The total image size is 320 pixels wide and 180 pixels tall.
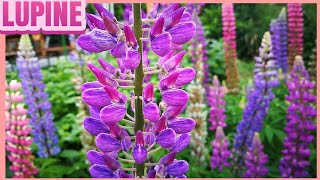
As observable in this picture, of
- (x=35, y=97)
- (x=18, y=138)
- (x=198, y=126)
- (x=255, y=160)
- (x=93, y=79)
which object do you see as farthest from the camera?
(x=93, y=79)

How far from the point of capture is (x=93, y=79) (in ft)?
13.7

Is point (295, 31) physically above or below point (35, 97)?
above

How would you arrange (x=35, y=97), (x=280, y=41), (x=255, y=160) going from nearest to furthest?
(x=255, y=160)
(x=35, y=97)
(x=280, y=41)

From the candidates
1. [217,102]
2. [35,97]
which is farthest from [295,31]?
[35,97]

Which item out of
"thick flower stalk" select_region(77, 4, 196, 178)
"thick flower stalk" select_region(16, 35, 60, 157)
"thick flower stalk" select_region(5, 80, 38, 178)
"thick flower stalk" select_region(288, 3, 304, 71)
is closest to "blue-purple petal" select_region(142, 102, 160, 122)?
"thick flower stalk" select_region(77, 4, 196, 178)

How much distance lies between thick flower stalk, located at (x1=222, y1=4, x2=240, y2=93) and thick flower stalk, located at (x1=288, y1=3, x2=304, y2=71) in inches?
18.7

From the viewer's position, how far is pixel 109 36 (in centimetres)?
131

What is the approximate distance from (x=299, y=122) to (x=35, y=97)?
69.0 inches

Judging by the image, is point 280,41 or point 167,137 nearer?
point 167,137

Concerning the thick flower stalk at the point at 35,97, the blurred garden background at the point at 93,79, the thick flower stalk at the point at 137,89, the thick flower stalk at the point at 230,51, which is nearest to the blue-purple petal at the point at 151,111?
the thick flower stalk at the point at 137,89

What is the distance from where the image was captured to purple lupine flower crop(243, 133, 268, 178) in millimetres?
3067

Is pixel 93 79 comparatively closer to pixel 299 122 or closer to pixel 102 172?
pixel 299 122

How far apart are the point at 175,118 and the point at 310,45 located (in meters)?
4.14

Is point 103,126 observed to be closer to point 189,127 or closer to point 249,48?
point 189,127
